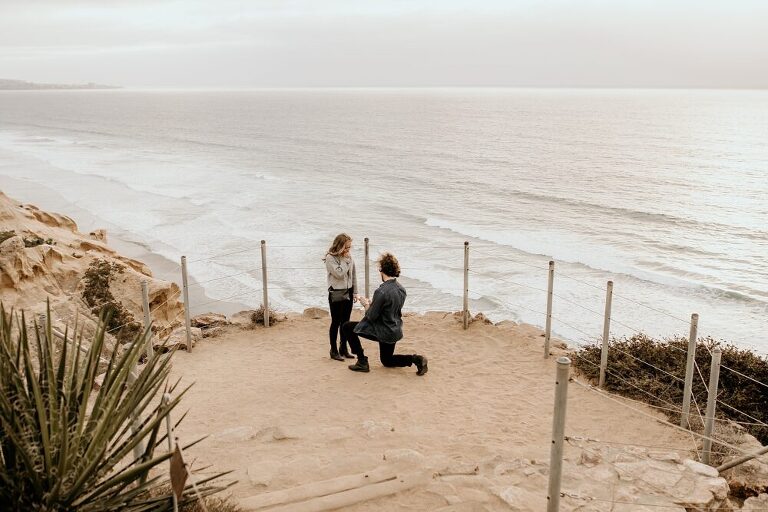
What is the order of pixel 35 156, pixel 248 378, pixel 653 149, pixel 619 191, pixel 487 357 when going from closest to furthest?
pixel 248 378 < pixel 487 357 < pixel 619 191 < pixel 35 156 < pixel 653 149

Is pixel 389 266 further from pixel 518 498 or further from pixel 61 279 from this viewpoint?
pixel 61 279

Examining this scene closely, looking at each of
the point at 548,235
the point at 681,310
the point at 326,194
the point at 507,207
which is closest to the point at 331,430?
the point at 681,310

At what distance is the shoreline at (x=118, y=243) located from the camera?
17.2m

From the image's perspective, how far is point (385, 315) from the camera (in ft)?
26.6

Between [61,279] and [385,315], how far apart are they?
23.8ft

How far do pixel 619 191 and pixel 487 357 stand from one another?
1231 inches

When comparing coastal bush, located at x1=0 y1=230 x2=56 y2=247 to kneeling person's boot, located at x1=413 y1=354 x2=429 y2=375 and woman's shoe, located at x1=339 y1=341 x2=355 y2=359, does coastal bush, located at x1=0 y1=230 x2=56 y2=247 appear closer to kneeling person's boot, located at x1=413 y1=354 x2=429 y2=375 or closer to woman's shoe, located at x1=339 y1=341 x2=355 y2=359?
woman's shoe, located at x1=339 y1=341 x2=355 y2=359

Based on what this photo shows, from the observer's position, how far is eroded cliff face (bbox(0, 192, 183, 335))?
35.5ft

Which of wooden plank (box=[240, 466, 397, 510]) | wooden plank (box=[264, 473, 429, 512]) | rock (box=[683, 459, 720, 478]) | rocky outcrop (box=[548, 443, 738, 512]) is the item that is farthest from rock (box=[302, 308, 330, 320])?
rock (box=[683, 459, 720, 478])

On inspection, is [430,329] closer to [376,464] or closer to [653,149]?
[376,464]

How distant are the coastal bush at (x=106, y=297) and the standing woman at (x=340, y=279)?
14.5 feet

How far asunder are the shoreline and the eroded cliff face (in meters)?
2.47

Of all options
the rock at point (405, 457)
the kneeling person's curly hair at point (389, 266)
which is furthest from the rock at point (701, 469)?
the kneeling person's curly hair at point (389, 266)

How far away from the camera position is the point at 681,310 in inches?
685
